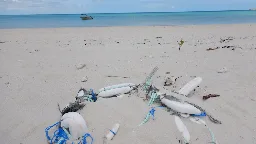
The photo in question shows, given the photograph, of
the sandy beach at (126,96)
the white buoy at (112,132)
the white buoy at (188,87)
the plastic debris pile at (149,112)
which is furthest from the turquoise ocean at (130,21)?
the white buoy at (112,132)

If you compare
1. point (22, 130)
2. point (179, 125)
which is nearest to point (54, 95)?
point (22, 130)

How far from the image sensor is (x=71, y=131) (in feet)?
8.73

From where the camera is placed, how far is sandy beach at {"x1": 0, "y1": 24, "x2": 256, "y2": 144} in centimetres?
293

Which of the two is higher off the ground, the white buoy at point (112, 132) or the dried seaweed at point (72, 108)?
the dried seaweed at point (72, 108)

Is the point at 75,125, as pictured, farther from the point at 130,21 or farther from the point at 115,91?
the point at 130,21

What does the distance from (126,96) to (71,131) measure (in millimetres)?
1073

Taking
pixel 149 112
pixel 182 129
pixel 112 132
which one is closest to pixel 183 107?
pixel 182 129

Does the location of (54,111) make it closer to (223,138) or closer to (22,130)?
(22,130)

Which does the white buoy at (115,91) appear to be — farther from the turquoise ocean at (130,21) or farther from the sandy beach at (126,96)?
the turquoise ocean at (130,21)

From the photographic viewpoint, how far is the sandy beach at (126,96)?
9.61 feet

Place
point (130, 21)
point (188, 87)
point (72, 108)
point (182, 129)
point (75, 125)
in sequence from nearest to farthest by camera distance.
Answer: point (75, 125) → point (182, 129) → point (72, 108) → point (188, 87) → point (130, 21)

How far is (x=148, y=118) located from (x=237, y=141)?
1.14m

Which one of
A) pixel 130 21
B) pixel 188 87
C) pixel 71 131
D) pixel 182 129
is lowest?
pixel 130 21

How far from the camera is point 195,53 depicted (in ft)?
23.7
